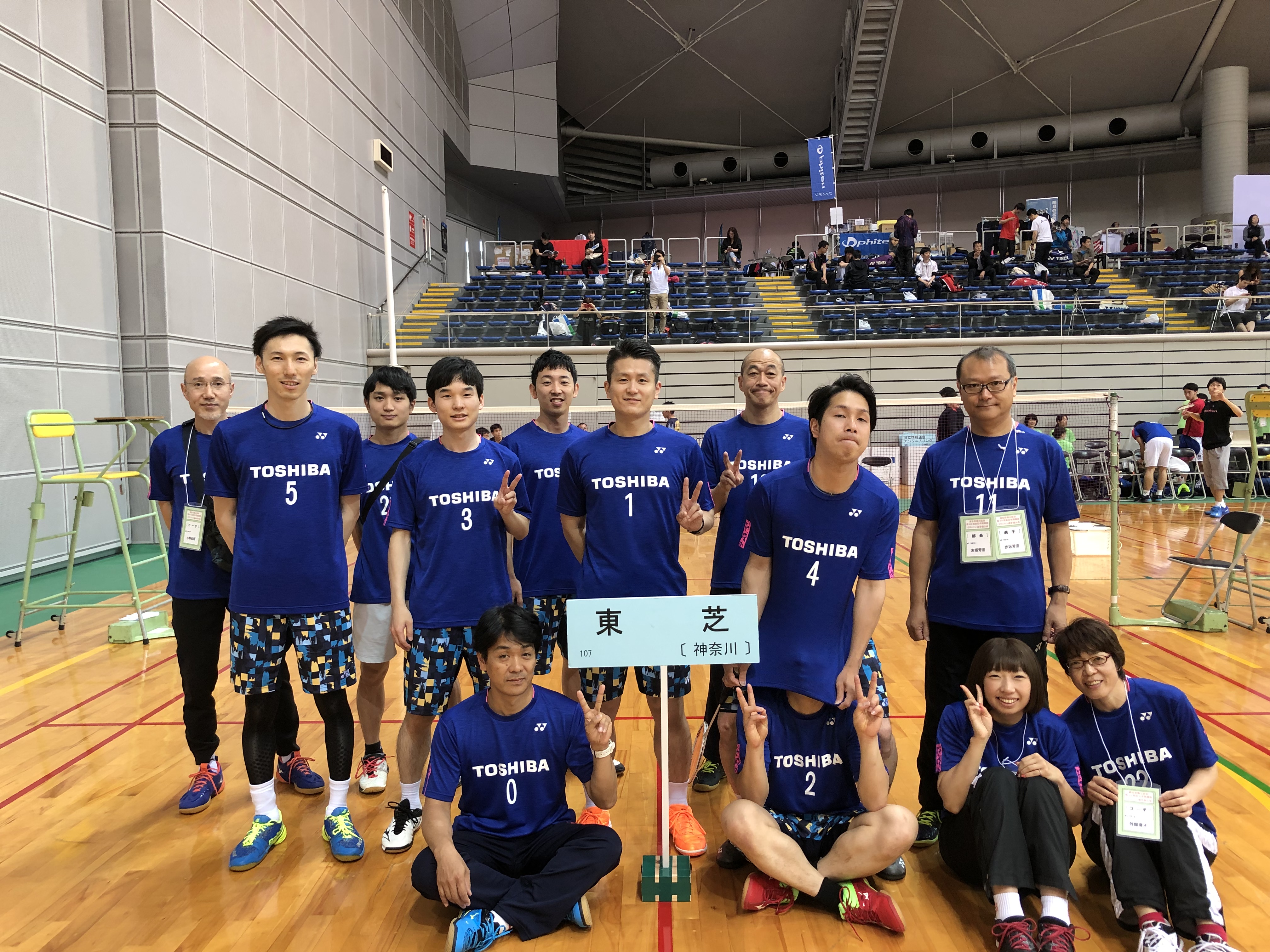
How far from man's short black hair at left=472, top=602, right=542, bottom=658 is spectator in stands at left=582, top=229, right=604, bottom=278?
1936cm

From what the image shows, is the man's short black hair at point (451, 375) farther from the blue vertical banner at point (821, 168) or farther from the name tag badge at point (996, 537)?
the blue vertical banner at point (821, 168)

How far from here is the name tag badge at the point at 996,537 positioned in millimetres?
2945

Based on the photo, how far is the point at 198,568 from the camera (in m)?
3.33

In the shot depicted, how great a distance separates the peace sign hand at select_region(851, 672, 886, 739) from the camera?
2.53 metres

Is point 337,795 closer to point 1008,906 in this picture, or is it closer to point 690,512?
point 690,512

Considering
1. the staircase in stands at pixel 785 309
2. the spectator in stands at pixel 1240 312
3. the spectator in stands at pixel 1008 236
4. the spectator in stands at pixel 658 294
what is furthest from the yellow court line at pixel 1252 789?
the spectator in stands at pixel 1008 236

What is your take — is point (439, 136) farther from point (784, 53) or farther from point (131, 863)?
point (131, 863)

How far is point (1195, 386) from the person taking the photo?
41.5ft

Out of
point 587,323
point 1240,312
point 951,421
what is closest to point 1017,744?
point 951,421

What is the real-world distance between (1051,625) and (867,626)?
33.0 inches

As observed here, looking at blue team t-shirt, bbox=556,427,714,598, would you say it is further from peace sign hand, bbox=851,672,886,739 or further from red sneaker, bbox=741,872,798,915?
red sneaker, bbox=741,872,798,915

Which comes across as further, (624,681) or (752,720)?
(624,681)

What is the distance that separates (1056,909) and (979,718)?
Result: 593 mm

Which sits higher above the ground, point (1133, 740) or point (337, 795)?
point (1133, 740)
